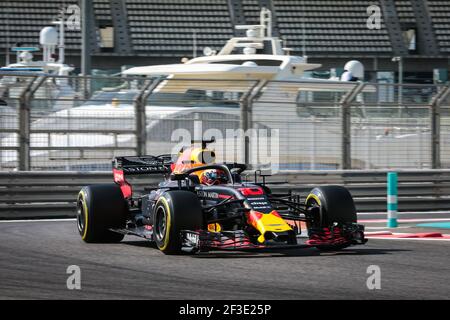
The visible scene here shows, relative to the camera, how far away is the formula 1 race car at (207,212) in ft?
33.4

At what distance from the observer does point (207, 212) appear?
35.1 feet

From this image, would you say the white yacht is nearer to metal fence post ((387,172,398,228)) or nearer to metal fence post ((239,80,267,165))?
metal fence post ((239,80,267,165))

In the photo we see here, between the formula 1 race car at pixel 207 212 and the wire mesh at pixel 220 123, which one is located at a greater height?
the wire mesh at pixel 220 123

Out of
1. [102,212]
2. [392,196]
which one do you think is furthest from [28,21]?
[102,212]

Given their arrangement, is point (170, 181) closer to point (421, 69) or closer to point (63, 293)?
point (63, 293)

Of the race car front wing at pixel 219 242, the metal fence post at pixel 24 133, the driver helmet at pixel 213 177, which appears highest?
the metal fence post at pixel 24 133

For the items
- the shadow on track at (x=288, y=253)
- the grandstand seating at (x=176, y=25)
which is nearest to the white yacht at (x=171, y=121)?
the shadow on track at (x=288, y=253)

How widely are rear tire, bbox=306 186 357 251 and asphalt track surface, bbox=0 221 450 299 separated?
0.33m

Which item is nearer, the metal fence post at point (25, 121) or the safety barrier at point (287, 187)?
the safety barrier at point (287, 187)

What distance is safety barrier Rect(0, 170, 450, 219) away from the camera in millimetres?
15664

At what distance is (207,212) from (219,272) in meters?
1.72

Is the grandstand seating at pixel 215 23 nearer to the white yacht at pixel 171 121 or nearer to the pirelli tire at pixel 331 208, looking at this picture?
the white yacht at pixel 171 121

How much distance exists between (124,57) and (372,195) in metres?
22.1

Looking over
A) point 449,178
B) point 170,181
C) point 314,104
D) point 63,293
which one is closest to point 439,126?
point 449,178
